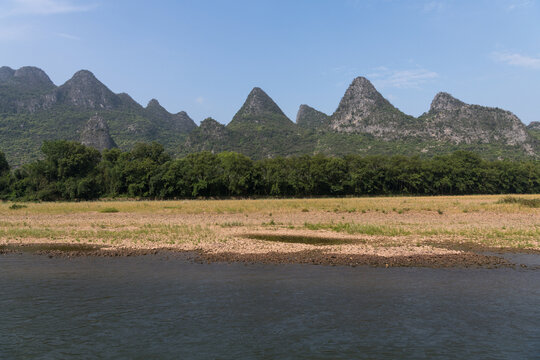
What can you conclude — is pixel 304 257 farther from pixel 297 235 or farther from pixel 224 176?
pixel 224 176

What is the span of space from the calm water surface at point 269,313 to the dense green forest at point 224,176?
6610 cm

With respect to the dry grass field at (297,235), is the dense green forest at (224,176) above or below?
above

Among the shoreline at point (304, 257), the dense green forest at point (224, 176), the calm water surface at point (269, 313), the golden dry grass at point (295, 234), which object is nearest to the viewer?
the calm water surface at point (269, 313)

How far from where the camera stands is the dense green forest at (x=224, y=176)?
8188 centimetres

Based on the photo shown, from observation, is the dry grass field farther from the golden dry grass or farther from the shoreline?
the shoreline

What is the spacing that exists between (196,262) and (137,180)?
68.0 meters

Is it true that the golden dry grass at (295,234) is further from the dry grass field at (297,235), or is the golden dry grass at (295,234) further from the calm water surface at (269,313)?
the calm water surface at (269,313)

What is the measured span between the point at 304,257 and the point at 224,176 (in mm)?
67125

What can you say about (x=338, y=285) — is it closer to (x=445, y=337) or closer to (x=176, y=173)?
(x=445, y=337)

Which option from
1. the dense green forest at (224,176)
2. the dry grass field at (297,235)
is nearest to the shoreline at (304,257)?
the dry grass field at (297,235)

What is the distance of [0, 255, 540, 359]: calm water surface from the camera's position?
9.77m

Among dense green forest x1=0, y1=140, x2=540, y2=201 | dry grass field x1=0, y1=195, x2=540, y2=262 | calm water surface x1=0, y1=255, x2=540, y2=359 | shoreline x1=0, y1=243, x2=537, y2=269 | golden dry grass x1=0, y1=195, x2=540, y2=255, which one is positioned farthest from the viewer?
dense green forest x1=0, y1=140, x2=540, y2=201

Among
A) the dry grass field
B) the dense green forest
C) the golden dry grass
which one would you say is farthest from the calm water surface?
the dense green forest

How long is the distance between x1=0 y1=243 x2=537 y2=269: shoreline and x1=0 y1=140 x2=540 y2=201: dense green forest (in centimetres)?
5754
